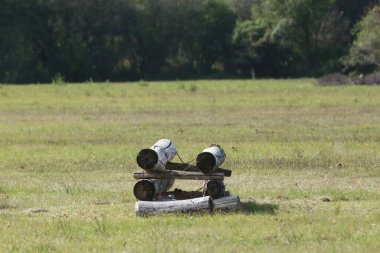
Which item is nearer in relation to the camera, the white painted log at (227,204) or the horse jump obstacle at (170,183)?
the horse jump obstacle at (170,183)

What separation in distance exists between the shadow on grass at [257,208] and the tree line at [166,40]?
175 feet

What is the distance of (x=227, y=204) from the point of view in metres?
14.1

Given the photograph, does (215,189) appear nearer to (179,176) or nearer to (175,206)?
(179,176)

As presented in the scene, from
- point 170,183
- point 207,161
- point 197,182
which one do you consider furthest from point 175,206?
point 197,182

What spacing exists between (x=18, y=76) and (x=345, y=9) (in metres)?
30.0

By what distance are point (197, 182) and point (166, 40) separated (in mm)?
58381

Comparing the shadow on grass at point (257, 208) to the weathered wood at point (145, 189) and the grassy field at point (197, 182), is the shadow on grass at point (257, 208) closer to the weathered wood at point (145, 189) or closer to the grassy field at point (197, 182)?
the grassy field at point (197, 182)

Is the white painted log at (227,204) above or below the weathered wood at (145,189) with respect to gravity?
below

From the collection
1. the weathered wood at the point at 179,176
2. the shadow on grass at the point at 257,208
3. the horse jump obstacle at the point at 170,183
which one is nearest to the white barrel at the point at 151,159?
the horse jump obstacle at the point at 170,183

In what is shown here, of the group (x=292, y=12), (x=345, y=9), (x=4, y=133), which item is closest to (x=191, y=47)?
(x=292, y=12)

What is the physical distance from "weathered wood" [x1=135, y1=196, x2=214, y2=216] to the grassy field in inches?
5.3

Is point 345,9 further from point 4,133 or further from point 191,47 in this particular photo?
point 4,133

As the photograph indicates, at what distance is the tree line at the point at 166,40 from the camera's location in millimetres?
70500

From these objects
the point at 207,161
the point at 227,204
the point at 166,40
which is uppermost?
the point at 166,40
